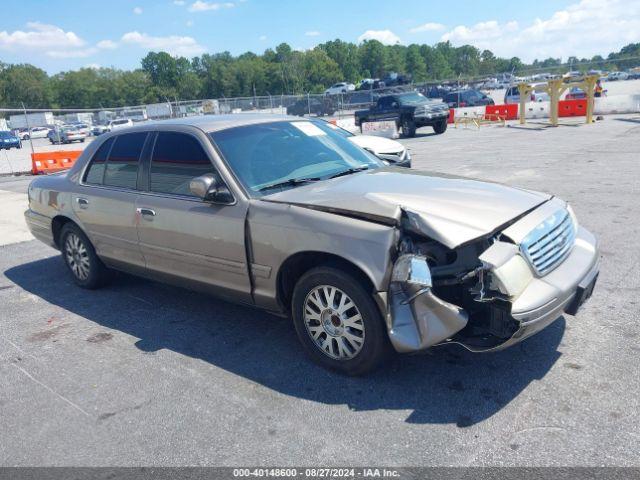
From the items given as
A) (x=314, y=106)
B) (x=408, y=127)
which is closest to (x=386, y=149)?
(x=408, y=127)

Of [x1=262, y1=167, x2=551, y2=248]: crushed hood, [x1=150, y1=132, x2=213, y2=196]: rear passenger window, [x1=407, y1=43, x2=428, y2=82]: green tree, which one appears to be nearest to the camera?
[x1=262, y1=167, x2=551, y2=248]: crushed hood

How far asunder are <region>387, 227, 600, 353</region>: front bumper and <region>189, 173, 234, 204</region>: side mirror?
150cm

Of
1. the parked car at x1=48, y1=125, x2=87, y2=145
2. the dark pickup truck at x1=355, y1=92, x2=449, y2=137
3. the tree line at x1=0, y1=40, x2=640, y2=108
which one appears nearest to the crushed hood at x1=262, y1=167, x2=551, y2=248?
the dark pickup truck at x1=355, y1=92, x2=449, y2=137

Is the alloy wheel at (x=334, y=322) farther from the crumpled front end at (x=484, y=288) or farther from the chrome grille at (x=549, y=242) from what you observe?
the chrome grille at (x=549, y=242)

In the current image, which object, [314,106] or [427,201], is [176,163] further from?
[314,106]

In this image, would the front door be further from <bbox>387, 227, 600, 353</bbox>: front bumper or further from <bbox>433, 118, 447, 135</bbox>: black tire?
<bbox>433, 118, 447, 135</bbox>: black tire

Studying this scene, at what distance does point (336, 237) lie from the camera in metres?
3.32

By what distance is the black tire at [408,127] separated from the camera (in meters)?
21.3

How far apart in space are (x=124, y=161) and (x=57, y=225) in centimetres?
148

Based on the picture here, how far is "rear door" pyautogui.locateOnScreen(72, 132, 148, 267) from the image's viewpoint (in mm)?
4797

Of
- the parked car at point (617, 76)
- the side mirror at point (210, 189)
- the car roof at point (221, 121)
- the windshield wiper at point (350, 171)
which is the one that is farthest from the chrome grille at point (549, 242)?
the parked car at point (617, 76)

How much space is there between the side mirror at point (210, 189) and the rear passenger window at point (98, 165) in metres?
1.70

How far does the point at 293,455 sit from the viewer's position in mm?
2816

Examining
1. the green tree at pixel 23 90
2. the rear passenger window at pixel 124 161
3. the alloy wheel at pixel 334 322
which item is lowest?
the alloy wheel at pixel 334 322
